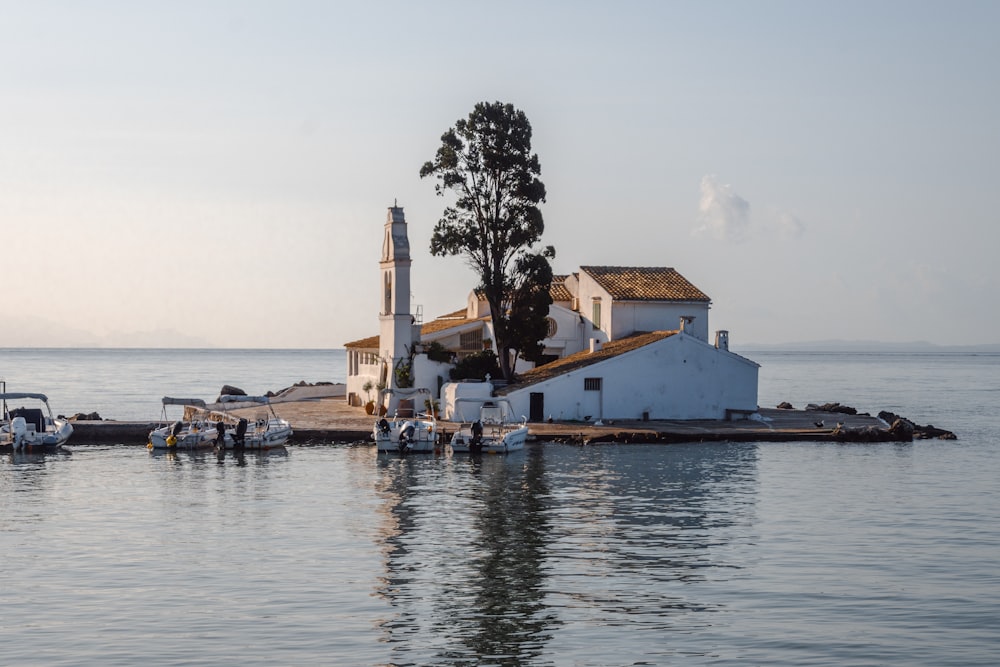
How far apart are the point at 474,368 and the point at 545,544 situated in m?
32.7

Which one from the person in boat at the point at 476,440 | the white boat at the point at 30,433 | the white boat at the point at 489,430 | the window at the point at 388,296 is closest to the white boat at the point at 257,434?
the white boat at the point at 30,433

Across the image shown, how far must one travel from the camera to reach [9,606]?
25.1 meters

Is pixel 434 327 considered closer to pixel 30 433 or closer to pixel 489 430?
pixel 489 430

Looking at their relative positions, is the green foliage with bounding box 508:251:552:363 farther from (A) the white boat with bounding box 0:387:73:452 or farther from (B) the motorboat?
(A) the white boat with bounding box 0:387:73:452

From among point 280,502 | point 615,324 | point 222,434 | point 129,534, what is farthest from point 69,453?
point 615,324

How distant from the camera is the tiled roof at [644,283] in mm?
70625

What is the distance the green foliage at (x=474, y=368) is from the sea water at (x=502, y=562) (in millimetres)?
12693

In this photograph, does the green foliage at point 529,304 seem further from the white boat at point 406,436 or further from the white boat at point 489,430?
the white boat at point 406,436

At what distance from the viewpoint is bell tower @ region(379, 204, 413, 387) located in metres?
64.7

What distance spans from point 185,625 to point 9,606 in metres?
4.18

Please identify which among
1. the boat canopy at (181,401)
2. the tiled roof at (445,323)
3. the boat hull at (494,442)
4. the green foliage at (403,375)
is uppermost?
the tiled roof at (445,323)

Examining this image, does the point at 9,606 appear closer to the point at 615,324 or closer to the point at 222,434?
the point at 222,434

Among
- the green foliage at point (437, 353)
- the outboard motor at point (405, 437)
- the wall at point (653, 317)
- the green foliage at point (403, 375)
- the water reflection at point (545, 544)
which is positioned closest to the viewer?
the water reflection at point (545, 544)

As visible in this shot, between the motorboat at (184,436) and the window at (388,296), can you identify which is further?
the window at (388,296)
